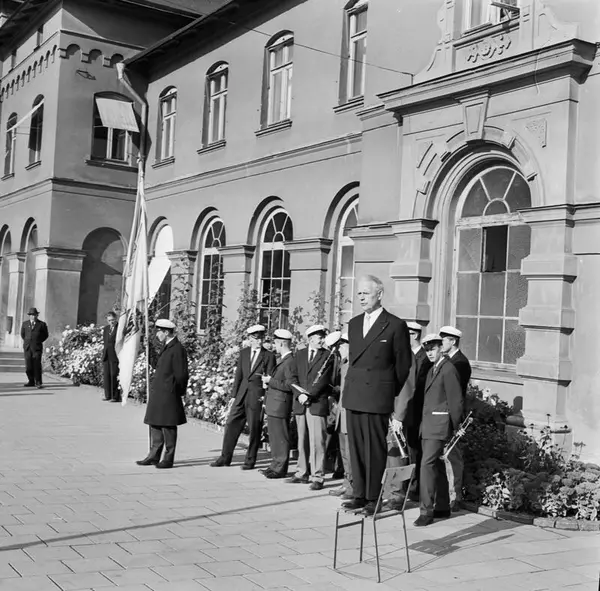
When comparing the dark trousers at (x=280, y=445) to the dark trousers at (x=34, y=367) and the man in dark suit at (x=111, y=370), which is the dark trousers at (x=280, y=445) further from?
the dark trousers at (x=34, y=367)

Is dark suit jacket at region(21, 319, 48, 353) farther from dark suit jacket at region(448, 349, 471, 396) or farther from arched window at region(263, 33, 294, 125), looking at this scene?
dark suit jacket at region(448, 349, 471, 396)

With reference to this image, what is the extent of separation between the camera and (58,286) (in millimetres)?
22531

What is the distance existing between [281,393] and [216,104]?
492 inches

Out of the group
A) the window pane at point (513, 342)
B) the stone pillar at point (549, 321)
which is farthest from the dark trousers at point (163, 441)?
the window pane at point (513, 342)

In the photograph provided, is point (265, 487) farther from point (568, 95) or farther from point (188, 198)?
point (188, 198)

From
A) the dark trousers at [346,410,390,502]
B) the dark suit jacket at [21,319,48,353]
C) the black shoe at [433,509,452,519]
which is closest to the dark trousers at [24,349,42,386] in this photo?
the dark suit jacket at [21,319,48,353]

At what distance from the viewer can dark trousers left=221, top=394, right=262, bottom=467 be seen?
383 inches

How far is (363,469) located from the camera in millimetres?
6285

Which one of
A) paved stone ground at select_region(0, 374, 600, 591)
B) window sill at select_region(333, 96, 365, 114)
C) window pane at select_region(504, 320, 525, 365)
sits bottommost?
paved stone ground at select_region(0, 374, 600, 591)

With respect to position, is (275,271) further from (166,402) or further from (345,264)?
(166,402)

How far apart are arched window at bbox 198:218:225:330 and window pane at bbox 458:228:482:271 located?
29.1ft

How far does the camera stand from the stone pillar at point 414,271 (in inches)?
448

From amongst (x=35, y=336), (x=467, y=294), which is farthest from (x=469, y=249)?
(x=35, y=336)

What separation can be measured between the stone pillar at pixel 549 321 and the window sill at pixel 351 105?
595cm
